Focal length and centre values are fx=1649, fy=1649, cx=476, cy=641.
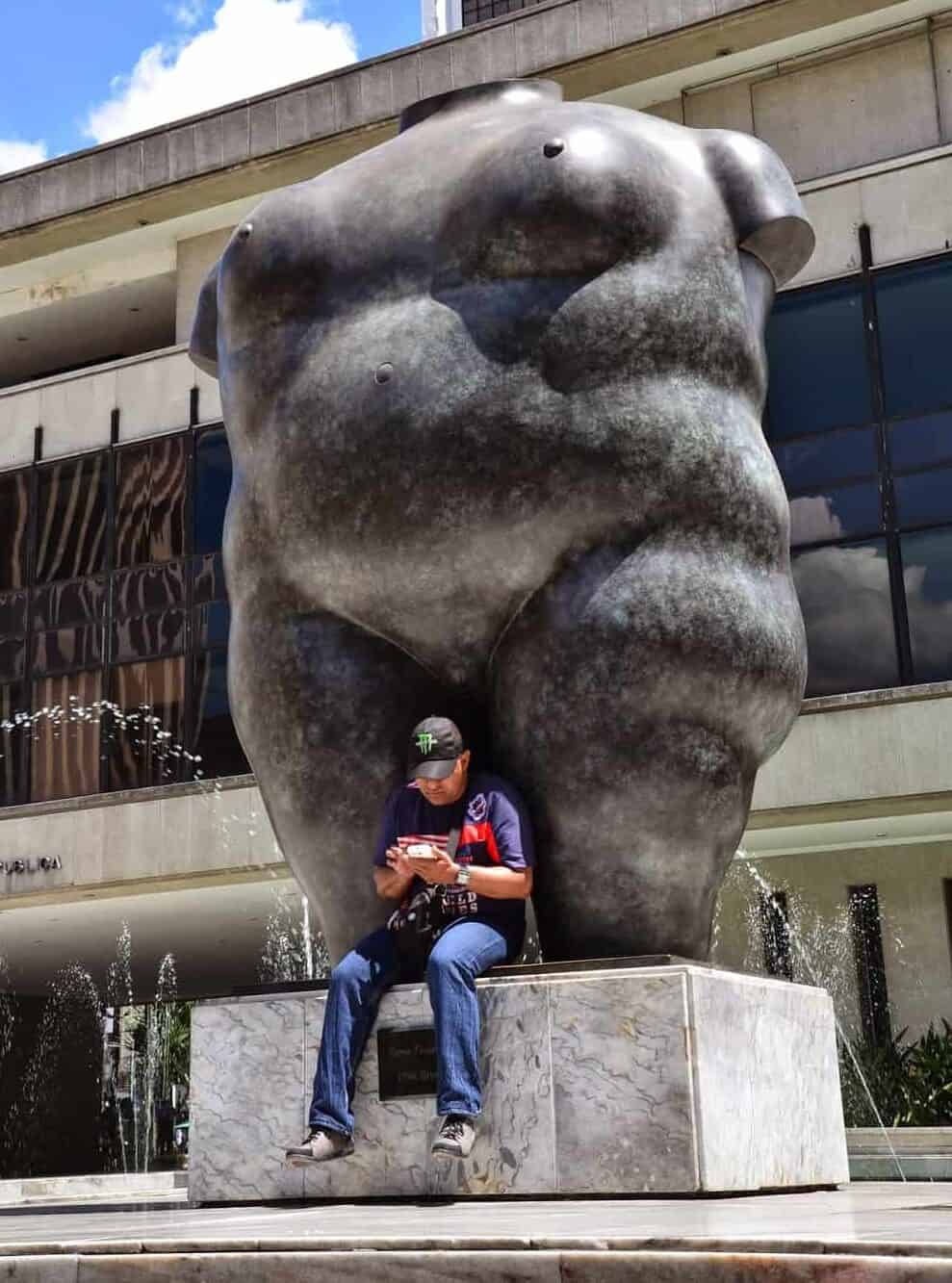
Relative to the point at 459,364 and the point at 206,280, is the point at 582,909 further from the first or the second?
the point at 206,280

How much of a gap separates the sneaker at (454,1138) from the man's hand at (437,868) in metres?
0.59

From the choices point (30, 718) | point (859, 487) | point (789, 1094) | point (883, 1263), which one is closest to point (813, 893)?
point (859, 487)

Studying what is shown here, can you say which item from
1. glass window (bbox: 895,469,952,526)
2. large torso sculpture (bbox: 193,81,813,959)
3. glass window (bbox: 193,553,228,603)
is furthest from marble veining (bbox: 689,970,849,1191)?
glass window (bbox: 193,553,228,603)

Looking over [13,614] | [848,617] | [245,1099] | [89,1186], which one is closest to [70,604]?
[13,614]

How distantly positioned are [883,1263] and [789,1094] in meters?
2.31

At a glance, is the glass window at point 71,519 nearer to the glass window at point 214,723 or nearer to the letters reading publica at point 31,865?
the glass window at point 214,723

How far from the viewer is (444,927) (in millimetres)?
4191

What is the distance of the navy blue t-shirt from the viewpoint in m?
4.16

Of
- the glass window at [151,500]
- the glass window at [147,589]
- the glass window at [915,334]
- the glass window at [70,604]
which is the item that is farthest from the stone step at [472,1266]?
the glass window at [70,604]

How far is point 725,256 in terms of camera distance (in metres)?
4.62

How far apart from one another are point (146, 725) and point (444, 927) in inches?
706

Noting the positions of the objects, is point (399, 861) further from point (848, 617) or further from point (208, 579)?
point (208, 579)

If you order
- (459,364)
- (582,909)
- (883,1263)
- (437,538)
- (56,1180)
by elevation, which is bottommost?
(56,1180)

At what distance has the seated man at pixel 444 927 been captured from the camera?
3852 mm
